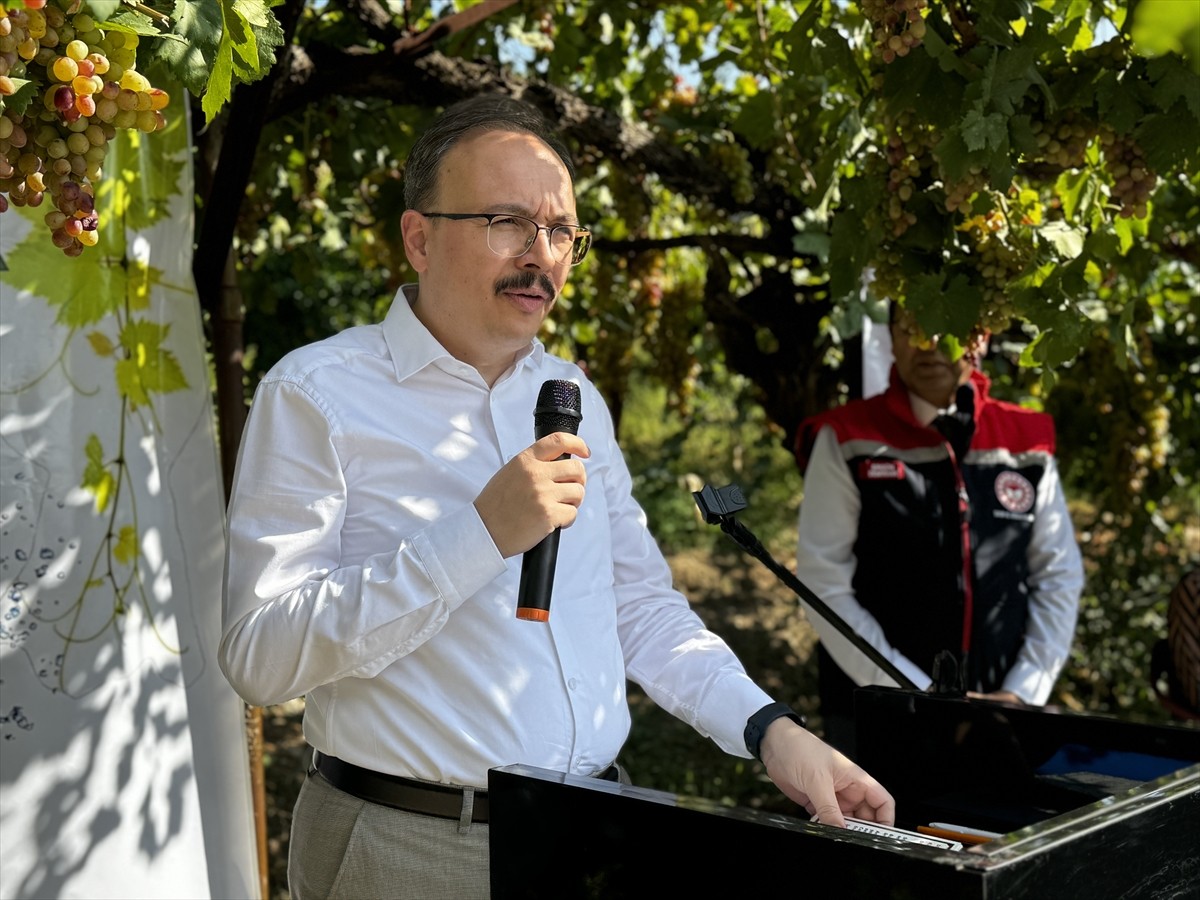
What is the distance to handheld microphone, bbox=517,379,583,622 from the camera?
62.9 inches

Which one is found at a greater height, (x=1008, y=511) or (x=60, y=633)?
(x=1008, y=511)

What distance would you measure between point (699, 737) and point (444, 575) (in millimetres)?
5421

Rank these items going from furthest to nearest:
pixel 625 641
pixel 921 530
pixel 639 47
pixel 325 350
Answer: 1. pixel 639 47
2. pixel 921 530
3. pixel 625 641
4. pixel 325 350

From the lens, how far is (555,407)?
1724 mm

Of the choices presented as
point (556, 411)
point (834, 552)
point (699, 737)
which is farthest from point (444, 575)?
point (699, 737)

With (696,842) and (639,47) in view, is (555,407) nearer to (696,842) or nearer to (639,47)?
(696,842)

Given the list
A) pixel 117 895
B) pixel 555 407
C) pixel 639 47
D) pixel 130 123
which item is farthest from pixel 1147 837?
pixel 639 47

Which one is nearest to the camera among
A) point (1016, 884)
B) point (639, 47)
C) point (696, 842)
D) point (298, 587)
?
point (1016, 884)

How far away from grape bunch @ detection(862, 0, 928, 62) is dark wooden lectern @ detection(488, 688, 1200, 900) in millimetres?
1174

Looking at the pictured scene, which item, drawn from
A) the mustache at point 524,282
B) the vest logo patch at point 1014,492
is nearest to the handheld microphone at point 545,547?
the mustache at point 524,282

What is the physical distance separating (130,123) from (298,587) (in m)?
0.65

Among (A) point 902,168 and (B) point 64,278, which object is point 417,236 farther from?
(A) point 902,168

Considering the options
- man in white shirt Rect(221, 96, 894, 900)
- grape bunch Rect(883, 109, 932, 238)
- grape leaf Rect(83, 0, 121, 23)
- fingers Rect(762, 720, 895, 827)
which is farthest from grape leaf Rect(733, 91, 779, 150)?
grape leaf Rect(83, 0, 121, 23)

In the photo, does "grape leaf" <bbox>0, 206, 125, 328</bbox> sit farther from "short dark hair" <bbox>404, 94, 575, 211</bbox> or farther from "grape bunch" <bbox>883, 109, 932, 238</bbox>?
"grape bunch" <bbox>883, 109, 932, 238</bbox>
